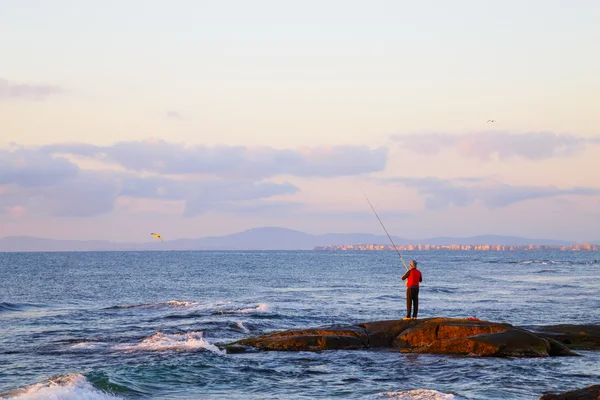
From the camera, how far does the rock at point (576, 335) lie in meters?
23.3

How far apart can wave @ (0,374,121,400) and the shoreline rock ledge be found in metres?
6.48

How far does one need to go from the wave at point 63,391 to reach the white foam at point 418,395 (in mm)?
6573

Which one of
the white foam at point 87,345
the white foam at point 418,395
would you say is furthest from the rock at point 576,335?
the white foam at point 87,345

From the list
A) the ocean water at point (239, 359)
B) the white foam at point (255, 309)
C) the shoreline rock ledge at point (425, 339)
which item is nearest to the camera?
the ocean water at point (239, 359)

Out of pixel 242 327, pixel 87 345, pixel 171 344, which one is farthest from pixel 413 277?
pixel 87 345

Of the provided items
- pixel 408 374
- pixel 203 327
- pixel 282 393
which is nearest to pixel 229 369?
pixel 282 393

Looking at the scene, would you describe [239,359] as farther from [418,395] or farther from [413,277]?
[418,395]

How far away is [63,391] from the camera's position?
1620 cm

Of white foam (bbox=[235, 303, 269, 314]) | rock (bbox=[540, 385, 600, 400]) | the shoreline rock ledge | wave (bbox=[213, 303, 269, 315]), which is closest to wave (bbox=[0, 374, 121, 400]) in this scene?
the shoreline rock ledge

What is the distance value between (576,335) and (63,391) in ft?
54.9

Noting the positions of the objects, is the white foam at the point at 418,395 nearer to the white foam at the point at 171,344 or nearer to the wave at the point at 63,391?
the wave at the point at 63,391

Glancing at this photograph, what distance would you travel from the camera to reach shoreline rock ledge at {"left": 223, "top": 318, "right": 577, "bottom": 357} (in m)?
21.4

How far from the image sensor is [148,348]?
2350 cm

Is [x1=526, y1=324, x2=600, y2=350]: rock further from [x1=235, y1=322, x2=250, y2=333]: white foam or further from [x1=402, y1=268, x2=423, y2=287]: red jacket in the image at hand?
[x1=235, y1=322, x2=250, y2=333]: white foam
